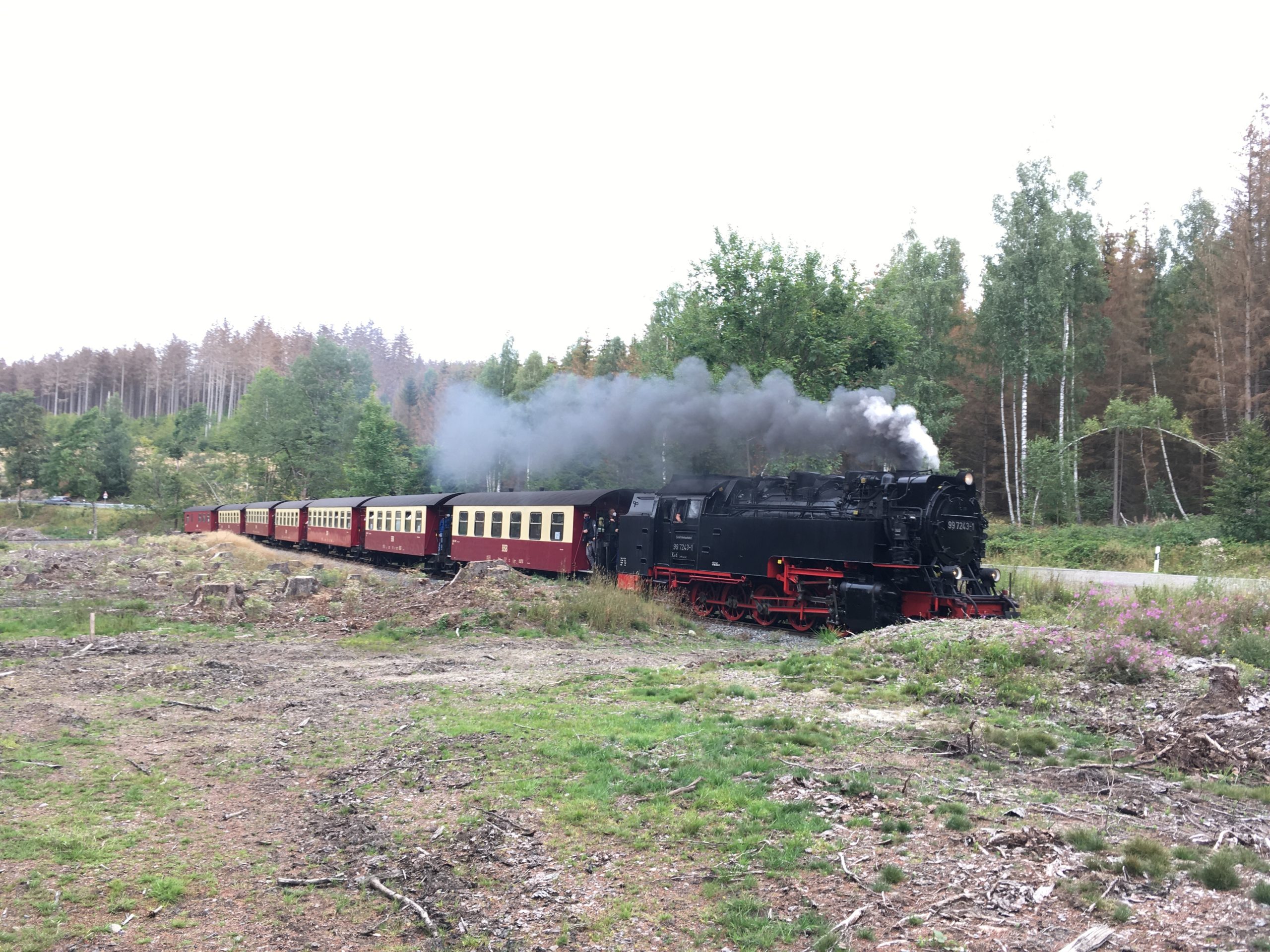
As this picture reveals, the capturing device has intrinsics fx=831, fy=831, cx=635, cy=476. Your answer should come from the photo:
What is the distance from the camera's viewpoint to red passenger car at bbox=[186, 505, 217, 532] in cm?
5181

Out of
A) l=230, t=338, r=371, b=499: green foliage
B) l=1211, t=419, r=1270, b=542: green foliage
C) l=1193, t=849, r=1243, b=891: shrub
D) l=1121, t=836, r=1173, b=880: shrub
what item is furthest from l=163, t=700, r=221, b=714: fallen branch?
l=230, t=338, r=371, b=499: green foliage

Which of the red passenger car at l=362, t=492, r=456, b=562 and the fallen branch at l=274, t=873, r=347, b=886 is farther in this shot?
the red passenger car at l=362, t=492, r=456, b=562

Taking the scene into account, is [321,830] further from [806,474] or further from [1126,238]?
[1126,238]

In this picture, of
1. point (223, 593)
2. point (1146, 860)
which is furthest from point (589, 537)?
point (1146, 860)

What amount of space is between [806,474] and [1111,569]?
13505 mm

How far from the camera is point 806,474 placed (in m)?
17.5

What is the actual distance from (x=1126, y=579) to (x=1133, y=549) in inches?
207

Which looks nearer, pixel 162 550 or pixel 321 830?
pixel 321 830

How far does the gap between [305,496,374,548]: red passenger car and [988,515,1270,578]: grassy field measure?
23702 mm

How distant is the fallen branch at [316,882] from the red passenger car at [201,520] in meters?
51.3

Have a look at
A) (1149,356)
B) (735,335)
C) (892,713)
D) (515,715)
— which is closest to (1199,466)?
(1149,356)

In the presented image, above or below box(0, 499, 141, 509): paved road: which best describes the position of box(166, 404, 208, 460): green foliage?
above

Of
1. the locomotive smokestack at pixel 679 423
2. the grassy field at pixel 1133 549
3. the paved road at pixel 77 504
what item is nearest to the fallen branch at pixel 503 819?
the locomotive smokestack at pixel 679 423

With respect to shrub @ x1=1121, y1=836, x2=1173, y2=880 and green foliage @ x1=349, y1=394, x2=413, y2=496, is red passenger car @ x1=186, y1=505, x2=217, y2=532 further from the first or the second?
shrub @ x1=1121, y1=836, x2=1173, y2=880
